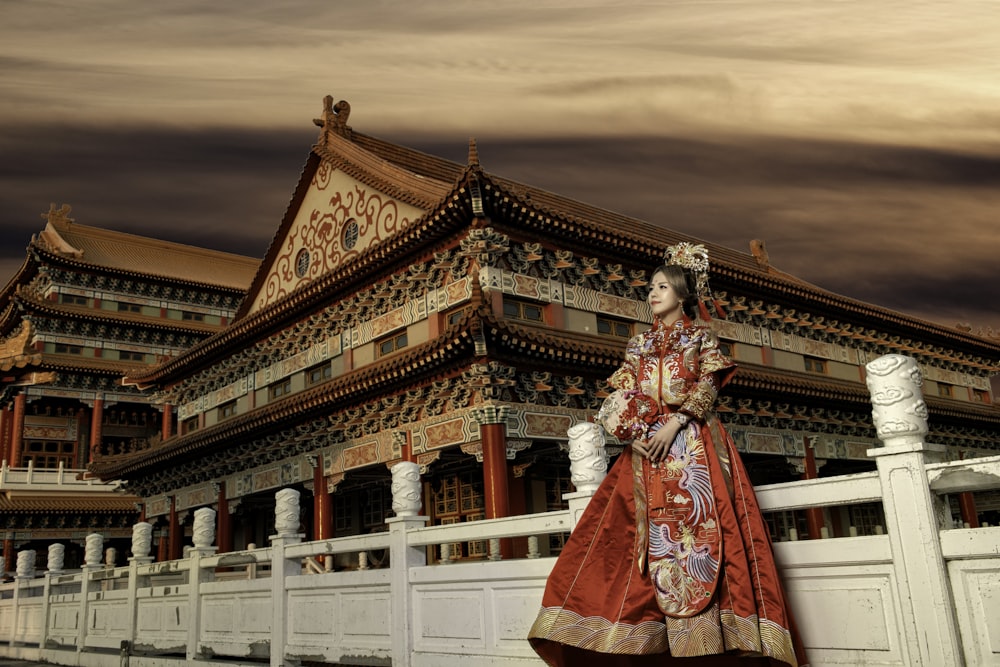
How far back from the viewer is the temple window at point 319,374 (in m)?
17.9

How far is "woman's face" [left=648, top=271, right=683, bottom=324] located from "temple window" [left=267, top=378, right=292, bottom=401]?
15294 millimetres

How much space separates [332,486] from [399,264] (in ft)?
14.8

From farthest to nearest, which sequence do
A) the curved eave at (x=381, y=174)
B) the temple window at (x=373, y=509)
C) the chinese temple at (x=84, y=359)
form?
the chinese temple at (x=84, y=359) < the temple window at (x=373, y=509) < the curved eave at (x=381, y=174)

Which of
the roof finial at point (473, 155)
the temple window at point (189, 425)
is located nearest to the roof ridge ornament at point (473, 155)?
the roof finial at point (473, 155)

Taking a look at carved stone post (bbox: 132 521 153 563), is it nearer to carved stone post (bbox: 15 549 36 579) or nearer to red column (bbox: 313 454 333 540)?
carved stone post (bbox: 15 549 36 579)

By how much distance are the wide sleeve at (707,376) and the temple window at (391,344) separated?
11707 mm

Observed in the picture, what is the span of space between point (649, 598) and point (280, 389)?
52.9 feet

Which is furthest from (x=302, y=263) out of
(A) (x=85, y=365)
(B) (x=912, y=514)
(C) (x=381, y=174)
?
(B) (x=912, y=514)

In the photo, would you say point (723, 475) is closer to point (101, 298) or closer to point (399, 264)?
point (399, 264)

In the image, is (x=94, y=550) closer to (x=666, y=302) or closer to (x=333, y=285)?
(x=333, y=285)

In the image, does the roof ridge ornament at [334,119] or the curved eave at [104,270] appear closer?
the roof ridge ornament at [334,119]

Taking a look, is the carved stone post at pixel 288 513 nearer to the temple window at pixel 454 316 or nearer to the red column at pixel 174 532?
the temple window at pixel 454 316

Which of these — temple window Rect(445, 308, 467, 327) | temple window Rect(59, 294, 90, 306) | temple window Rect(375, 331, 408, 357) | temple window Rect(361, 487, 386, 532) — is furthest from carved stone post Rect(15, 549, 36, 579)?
temple window Rect(59, 294, 90, 306)

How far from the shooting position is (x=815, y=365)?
68.8ft
